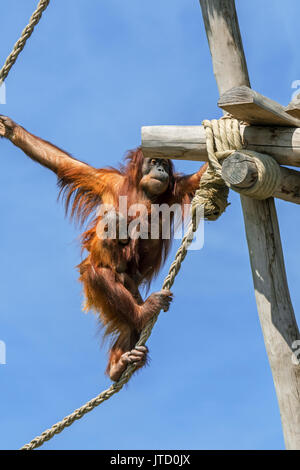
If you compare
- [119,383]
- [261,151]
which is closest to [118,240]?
[119,383]

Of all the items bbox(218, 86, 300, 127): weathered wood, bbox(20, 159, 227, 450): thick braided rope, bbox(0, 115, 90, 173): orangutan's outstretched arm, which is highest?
bbox(0, 115, 90, 173): orangutan's outstretched arm

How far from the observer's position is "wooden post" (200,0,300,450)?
4.09 metres

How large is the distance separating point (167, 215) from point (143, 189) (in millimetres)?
261

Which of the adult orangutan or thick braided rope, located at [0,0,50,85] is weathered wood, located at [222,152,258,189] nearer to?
the adult orangutan

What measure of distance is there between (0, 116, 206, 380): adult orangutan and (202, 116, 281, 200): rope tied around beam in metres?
0.98

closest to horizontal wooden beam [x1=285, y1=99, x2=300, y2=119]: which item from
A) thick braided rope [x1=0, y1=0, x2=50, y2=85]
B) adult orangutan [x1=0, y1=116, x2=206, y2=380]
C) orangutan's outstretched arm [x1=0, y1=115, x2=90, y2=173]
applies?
adult orangutan [x1=0, y1=116, x2=206, y2=380]

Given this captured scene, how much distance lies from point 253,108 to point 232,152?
0.30 m

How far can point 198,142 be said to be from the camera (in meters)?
4.36

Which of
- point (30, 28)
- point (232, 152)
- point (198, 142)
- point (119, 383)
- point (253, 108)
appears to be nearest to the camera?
point (253, 108)

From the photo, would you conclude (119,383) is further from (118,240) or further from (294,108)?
(294,108)

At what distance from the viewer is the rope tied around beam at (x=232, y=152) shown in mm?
4051

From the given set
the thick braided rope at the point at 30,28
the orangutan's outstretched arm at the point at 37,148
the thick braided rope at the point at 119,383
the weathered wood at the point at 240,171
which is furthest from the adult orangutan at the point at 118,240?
the weathered wood at the point at 240,171

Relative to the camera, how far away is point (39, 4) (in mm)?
4914

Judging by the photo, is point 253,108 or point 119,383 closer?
point 253,108
